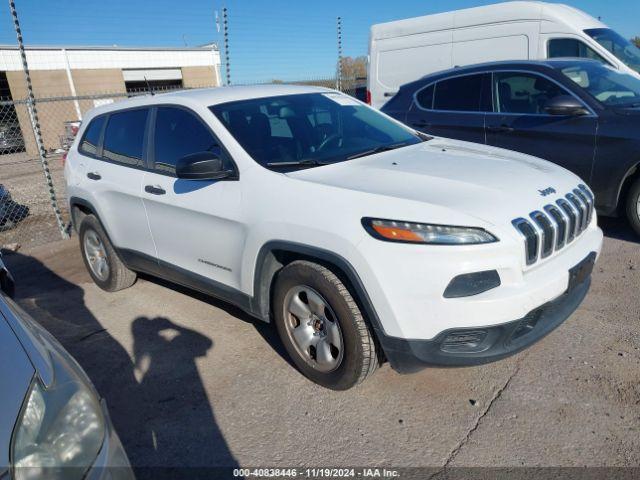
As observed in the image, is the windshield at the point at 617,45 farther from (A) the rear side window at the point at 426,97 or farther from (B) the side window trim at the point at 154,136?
(B) the side window trim at the point at 154,136

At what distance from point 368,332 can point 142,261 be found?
2.32 m

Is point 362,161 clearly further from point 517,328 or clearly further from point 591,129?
point 591,129

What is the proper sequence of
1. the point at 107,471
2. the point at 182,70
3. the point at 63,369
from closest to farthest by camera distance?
the point at 107,471
the point at 63,369
the point at 182,70

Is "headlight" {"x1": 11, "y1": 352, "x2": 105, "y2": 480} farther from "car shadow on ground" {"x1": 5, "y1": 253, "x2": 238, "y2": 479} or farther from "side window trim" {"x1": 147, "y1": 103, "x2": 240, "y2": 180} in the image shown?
"side window trim" {"x1": 147, "y1": 103, "x2": 240, "y2": 180}

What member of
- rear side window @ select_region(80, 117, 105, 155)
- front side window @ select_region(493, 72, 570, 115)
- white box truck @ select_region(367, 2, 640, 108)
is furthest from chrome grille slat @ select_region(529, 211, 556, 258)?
white box truck @ select_region(367, 2, 640, 108)

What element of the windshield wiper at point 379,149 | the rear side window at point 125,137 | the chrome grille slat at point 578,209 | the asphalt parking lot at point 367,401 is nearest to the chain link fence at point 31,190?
the rear side window at point 125,137

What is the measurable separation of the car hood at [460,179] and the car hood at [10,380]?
1.69 metres

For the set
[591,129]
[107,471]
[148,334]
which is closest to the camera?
[107,471]

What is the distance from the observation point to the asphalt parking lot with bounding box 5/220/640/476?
8.42ft

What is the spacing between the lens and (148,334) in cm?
409

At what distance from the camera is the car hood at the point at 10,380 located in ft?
4.70

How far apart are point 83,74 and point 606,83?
2636 cm

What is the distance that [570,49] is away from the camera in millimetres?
7441

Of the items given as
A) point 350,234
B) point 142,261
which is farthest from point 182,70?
point 350,234
